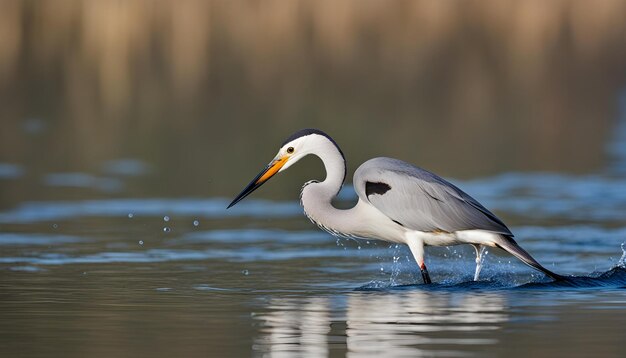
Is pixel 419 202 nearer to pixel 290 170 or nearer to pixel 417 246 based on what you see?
pixel 417 246

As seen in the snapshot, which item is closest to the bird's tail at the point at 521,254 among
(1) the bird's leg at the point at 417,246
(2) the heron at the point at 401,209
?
(2) the heron at the point at 401,209

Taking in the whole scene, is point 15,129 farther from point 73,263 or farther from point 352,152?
point 73,263

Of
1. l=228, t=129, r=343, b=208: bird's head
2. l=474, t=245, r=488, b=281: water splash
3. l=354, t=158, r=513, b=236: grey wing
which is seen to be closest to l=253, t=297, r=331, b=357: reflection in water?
l=354, t=158, r=513, b=236: grey wing

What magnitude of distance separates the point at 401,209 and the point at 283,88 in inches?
602

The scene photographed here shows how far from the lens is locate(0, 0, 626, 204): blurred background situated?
704 inches

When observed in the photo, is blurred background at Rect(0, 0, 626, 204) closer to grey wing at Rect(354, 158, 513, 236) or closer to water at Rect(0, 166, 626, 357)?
water at Rect(0, 166, 626, 357)

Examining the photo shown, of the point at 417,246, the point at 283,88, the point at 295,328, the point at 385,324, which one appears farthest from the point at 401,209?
the point at 283,88

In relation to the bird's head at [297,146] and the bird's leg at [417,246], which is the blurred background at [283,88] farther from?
the bird's leg at [417,246]

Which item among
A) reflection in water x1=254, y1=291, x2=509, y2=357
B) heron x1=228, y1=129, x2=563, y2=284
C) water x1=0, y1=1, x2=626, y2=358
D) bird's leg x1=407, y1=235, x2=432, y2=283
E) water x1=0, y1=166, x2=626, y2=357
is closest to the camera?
reflection in water x1=254, y1=291, x2=509, y2=357

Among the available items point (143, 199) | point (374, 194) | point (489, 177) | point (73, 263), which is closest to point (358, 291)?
point (374, 194)

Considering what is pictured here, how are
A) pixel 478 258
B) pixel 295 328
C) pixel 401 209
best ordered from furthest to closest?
1. pixel 478 258
2. pixel 401 209
3. pixel 295 328

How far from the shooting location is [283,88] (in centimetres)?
2552

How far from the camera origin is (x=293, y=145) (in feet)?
35.1

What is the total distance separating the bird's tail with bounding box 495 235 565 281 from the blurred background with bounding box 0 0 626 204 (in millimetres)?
5663
